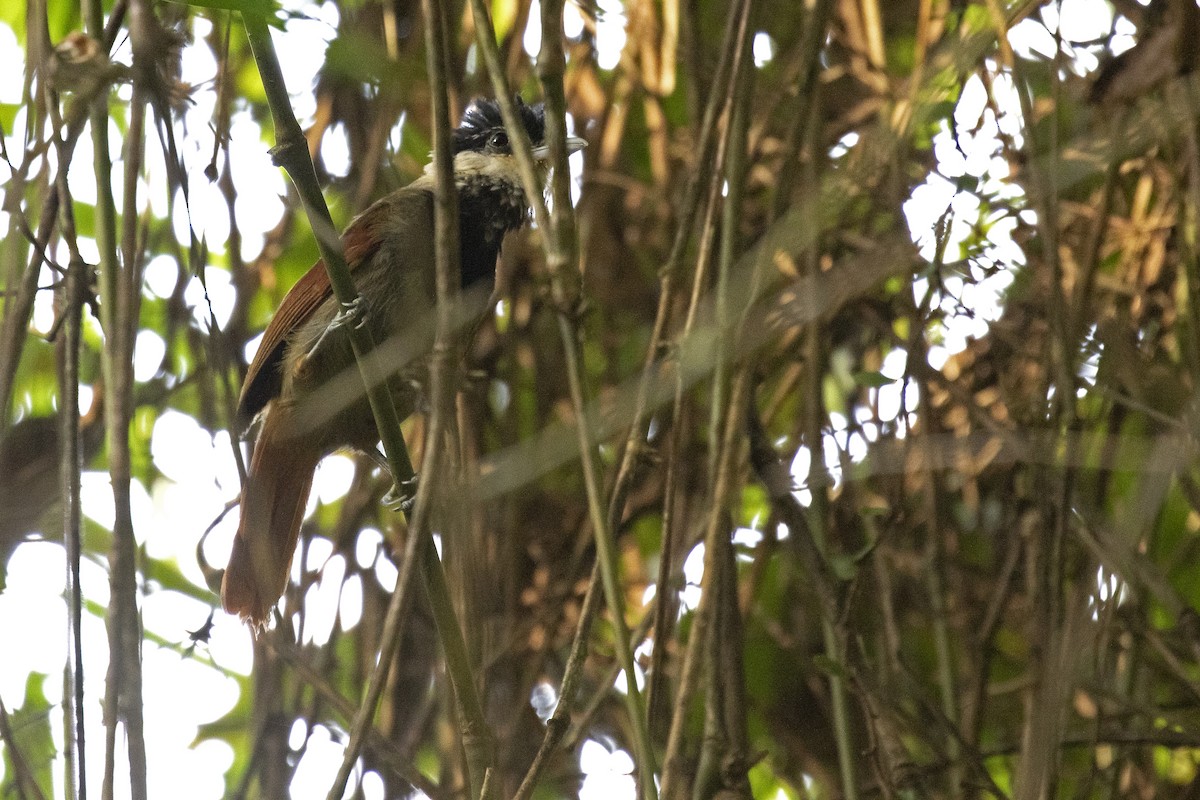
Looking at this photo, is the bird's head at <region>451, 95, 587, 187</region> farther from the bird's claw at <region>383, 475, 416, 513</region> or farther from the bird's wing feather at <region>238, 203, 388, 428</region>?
the bird's claw at <region>383, 475, 416, 513</region>

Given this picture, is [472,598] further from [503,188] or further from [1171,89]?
[1171,89]

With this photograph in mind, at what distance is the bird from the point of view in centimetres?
290

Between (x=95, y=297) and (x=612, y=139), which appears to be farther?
(x=612, y=139)

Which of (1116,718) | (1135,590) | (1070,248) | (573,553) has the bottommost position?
(1116,718)

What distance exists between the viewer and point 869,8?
3328 millimetres

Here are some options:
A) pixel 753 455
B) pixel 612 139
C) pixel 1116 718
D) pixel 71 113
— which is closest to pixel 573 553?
pixel 753 455

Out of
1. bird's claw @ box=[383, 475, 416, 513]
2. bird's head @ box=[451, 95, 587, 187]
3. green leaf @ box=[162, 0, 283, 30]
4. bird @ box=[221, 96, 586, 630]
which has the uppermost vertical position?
bird's head @ box=[451, 95, 587, 187]

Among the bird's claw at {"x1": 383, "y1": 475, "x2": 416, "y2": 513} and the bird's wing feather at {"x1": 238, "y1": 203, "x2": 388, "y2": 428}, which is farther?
the bird's wing feather at {"x1": 238, "y1": 203, "x2": 388, "y2": 428}

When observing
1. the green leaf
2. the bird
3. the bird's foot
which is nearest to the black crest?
the bird

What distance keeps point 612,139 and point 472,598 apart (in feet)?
5.09

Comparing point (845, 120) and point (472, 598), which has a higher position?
point (845, 120)

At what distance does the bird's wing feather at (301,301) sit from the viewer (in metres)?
2.95

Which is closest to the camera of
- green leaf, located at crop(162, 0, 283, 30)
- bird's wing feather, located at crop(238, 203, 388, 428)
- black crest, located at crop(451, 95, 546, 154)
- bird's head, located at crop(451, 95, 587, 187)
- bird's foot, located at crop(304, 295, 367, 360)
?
green leaf, located at crop(162, 0, 283, 30)

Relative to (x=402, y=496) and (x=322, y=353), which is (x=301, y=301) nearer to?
(x=322, y=353)
